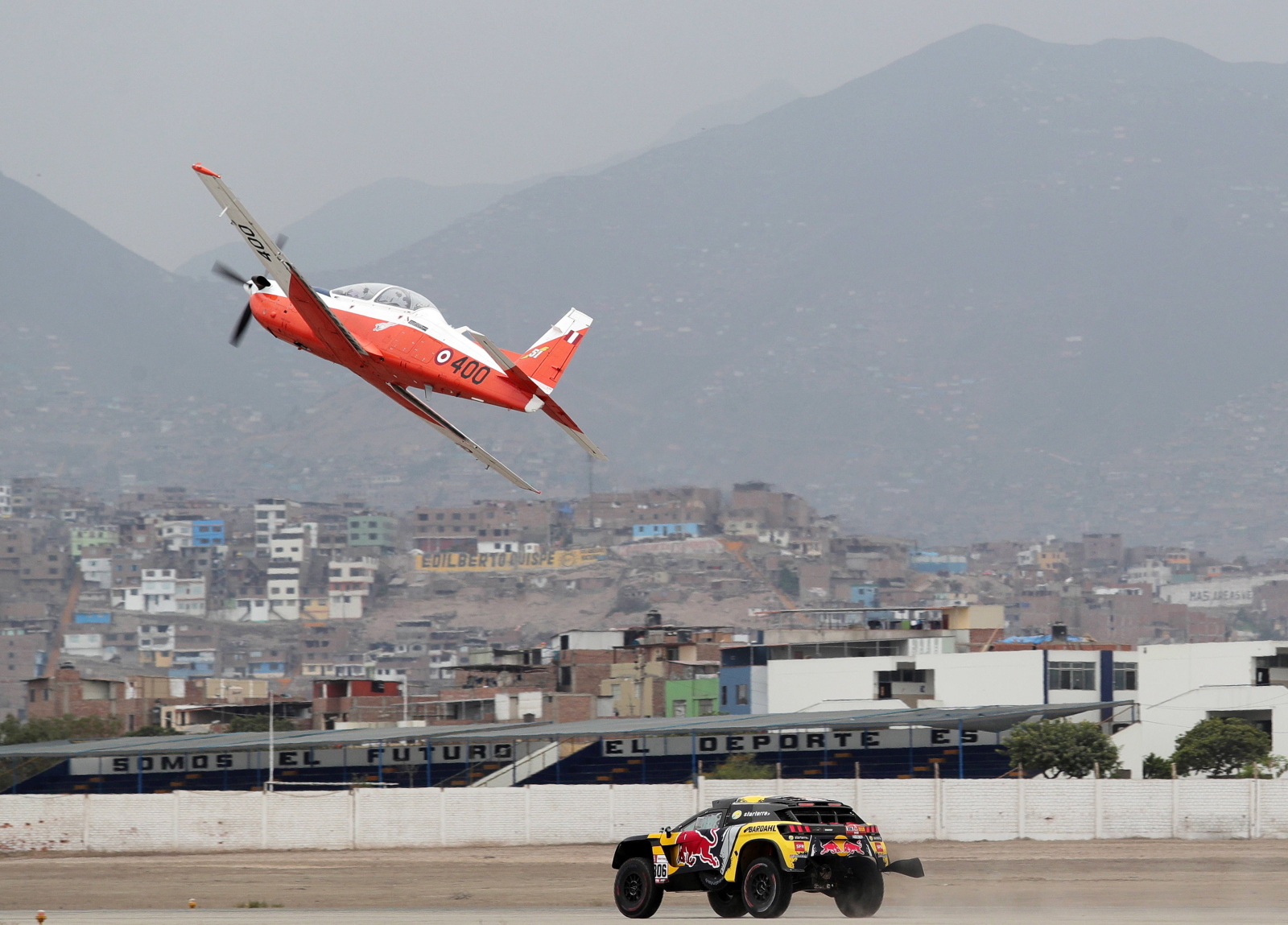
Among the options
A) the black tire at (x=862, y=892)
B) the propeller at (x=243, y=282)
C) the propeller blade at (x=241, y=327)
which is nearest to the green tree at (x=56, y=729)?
the propeller blade at (x=241, y=327)

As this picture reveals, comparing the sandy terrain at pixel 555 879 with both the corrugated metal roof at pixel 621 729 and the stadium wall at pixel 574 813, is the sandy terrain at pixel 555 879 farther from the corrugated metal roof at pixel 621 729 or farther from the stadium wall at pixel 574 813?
the corrugated metal roof at pixel 621 729

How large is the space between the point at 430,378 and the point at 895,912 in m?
14.5

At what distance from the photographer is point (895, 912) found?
27891mm

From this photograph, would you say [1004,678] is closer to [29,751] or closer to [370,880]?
[29,751]

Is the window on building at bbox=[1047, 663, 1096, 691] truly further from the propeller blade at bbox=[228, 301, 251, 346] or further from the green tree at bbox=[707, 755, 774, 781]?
the propeller blade at bbox=[228, 301, 251, 346]

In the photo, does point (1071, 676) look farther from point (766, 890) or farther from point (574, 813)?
point (766, 890)

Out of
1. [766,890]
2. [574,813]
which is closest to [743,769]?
[574,813]

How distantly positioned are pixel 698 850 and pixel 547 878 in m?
12.7

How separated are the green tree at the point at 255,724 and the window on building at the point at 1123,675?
187 ft

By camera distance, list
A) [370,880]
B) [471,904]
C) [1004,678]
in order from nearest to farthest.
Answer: [471,904]
[370,880]
[1004,678]

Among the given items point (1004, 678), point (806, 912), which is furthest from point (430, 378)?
point (1004, 678)

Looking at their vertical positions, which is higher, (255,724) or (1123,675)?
(1123,675)

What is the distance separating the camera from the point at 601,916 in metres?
28.9

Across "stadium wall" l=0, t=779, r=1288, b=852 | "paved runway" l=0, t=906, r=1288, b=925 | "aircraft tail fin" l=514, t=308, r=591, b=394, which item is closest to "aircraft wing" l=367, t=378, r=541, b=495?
"aircraft tail fin" l=514, t=308, r=591, b=394
